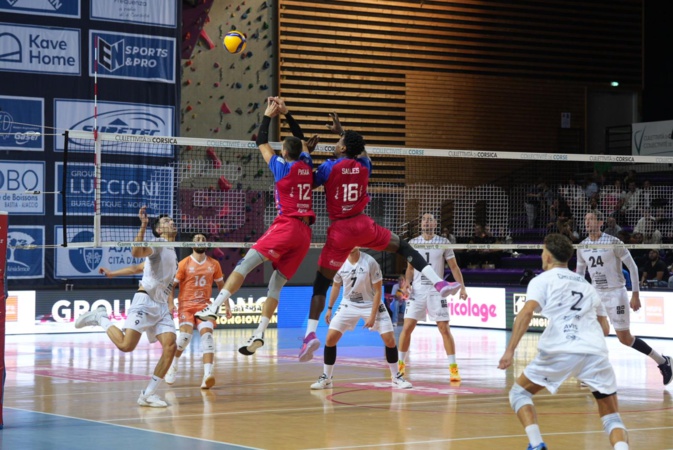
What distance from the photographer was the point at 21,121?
2350cm

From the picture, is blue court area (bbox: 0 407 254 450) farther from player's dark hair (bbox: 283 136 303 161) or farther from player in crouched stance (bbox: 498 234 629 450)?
player's dark hair (bbox: 283 136 303 161)

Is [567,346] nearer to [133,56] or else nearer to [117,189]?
[117,189]

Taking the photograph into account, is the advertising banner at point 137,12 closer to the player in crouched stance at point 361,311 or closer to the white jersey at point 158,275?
the player in crouched stance at point 361,311

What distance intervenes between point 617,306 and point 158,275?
22.0ft

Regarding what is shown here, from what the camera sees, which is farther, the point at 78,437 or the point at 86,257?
the point at 86,257

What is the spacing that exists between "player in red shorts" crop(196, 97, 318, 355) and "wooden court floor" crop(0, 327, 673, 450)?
4.27ft

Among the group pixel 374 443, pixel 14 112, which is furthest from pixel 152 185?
pixel 374 443

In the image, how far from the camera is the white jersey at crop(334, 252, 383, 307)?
1453 centimetres

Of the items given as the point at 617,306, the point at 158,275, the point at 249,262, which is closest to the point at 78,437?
the point at 249,262

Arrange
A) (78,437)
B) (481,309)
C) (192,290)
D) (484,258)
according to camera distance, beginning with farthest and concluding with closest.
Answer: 1. (484,258)
2. (481,309)
3. (192,290)
4. (78,437)

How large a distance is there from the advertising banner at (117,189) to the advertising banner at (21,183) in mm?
425

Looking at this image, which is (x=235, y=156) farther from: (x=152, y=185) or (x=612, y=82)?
(x=612, y=82)

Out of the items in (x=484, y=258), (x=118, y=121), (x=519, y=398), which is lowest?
(x=519, y=398)

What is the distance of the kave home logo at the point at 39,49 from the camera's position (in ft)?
76.7
